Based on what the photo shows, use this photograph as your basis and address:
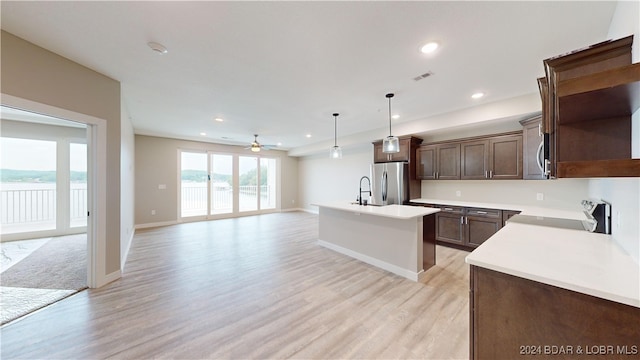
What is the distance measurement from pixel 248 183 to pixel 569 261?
8.18 metres

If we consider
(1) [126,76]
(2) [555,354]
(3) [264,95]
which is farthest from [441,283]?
(1) [126,76]

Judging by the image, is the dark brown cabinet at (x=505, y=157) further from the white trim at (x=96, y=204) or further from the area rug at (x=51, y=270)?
the area rug at (x=51, y=270)

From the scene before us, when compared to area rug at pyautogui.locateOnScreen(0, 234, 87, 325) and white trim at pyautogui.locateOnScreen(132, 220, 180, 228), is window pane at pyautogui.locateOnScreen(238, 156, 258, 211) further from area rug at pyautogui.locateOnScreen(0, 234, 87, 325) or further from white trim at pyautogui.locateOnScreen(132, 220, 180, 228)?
area rug at pyautogui.locateOnScreen(0, 234, 87, 325)

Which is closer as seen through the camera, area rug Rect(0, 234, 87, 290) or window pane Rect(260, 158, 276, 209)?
area rug Rect(0, 234, 87, 290)

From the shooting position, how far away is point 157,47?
2.16 metres

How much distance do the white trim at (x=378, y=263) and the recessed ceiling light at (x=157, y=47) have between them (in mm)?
3690

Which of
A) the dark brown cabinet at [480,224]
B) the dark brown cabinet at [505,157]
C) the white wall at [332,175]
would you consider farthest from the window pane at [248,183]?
the dark brown cabinet at [505,157]

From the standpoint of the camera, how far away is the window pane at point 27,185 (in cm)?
470

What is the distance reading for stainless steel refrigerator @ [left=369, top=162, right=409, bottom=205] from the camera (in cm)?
482

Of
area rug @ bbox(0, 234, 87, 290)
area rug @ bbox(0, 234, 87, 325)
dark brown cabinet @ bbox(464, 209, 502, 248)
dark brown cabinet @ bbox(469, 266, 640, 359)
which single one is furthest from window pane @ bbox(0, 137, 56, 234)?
dark brown cabinet @ bbox(464, 209, 502, 248)

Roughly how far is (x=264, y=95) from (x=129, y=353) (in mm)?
3224

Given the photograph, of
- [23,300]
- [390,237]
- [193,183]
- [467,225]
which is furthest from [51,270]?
[467,225]

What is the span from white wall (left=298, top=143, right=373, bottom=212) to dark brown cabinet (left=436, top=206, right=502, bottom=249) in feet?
9.57

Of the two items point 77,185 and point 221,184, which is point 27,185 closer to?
point 77,185
